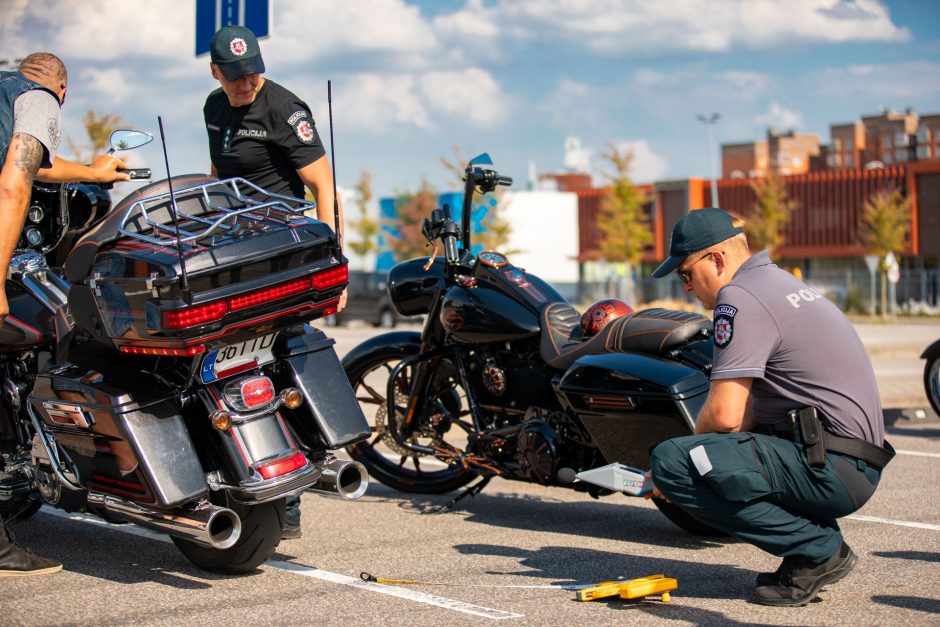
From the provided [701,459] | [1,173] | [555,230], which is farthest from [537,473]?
[555,230]

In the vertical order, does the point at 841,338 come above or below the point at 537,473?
above

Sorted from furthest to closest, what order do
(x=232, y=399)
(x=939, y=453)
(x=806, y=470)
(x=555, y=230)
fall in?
(x=555, y=230)
(x=939, y=453)
(x=232, y=399)
(x=806, y=470)

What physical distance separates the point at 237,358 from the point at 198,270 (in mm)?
500

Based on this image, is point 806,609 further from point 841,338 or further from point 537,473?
point 537,473

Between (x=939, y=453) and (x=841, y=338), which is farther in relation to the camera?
(x=939, y=453)

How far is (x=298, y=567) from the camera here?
5133mm

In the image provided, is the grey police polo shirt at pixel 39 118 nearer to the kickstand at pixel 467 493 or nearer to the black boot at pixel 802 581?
the kickstand at pixel 467 493

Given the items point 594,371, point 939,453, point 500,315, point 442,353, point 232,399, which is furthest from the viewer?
point 939,453

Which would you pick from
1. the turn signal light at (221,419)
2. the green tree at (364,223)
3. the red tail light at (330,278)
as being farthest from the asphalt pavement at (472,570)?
the green tree at (364,223)

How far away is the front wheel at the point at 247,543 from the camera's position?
185 inches

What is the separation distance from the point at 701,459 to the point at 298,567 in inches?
74.9

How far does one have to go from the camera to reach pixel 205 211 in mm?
4805

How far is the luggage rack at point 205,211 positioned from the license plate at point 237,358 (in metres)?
0.46

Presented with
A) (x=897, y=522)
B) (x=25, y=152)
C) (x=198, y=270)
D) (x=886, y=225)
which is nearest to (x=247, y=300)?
(x=198, y=270)
